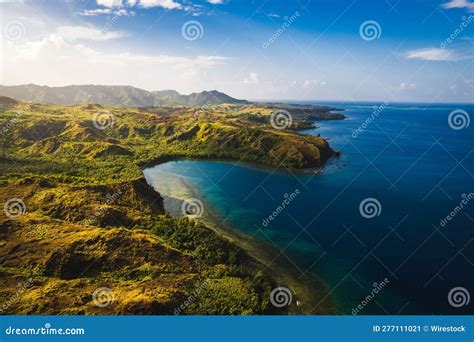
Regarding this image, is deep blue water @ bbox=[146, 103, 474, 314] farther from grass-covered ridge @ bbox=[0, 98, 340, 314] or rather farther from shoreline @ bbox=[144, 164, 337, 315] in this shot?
grass-covered ridge @ bbox=[0, 98, 340, 314]

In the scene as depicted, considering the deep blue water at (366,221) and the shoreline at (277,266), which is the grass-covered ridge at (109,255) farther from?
the deep blue water at (366,221)

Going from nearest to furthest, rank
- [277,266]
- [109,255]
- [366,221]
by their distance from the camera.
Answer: [109,255] → [277,266] → [366,221]

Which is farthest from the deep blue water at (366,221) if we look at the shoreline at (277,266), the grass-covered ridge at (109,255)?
the grass-covered ridge at (109,255)

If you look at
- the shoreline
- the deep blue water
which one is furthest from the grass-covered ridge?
the deep blue water

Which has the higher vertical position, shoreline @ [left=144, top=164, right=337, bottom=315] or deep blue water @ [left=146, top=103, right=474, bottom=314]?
deep blue water @ [left=146, top=103, right=474, bottom=314]

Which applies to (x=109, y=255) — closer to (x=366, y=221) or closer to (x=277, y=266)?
(x=277, y=266)

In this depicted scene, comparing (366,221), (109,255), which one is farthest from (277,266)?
(366,221)

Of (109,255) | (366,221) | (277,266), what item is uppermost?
(366,221)
